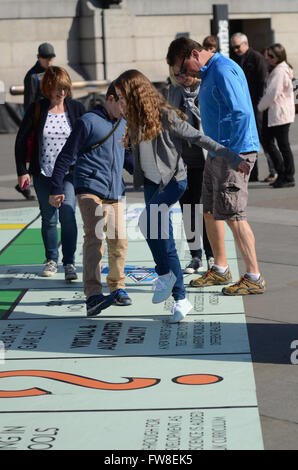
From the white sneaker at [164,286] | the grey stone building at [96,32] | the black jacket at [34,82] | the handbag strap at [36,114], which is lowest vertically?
the white sneaker at [164,286]

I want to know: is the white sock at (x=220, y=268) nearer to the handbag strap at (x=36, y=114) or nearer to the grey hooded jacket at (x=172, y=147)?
the grey hooded jacket at (x=172, y=147)

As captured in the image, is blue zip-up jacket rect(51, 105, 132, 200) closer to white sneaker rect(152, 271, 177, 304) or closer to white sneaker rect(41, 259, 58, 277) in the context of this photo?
white sneaker rect(152, 271, 177, 304)

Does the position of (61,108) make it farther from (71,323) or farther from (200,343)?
(200,343)

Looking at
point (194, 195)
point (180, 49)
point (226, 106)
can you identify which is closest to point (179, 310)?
point (226, 106)

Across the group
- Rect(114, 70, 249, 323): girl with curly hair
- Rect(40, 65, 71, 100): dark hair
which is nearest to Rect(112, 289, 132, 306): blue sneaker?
Rect(114, 70, 249, 323): girl with curly hair

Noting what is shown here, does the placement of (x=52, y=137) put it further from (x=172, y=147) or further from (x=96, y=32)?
(x=96, y=32)

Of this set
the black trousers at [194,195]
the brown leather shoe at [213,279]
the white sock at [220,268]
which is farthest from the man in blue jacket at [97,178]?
the black trousers at [194,195]

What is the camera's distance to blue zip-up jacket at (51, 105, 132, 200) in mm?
6582

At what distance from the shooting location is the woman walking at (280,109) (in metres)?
12.6

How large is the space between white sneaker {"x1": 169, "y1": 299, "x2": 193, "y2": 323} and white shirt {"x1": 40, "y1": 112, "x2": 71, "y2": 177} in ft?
6.73

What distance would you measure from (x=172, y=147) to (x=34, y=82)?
5.76 m

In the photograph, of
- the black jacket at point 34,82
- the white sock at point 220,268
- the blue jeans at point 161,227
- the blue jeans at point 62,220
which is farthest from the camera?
the black jacket at point 34,82

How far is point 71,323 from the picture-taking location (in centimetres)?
654

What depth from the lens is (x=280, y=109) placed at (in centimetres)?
1283
